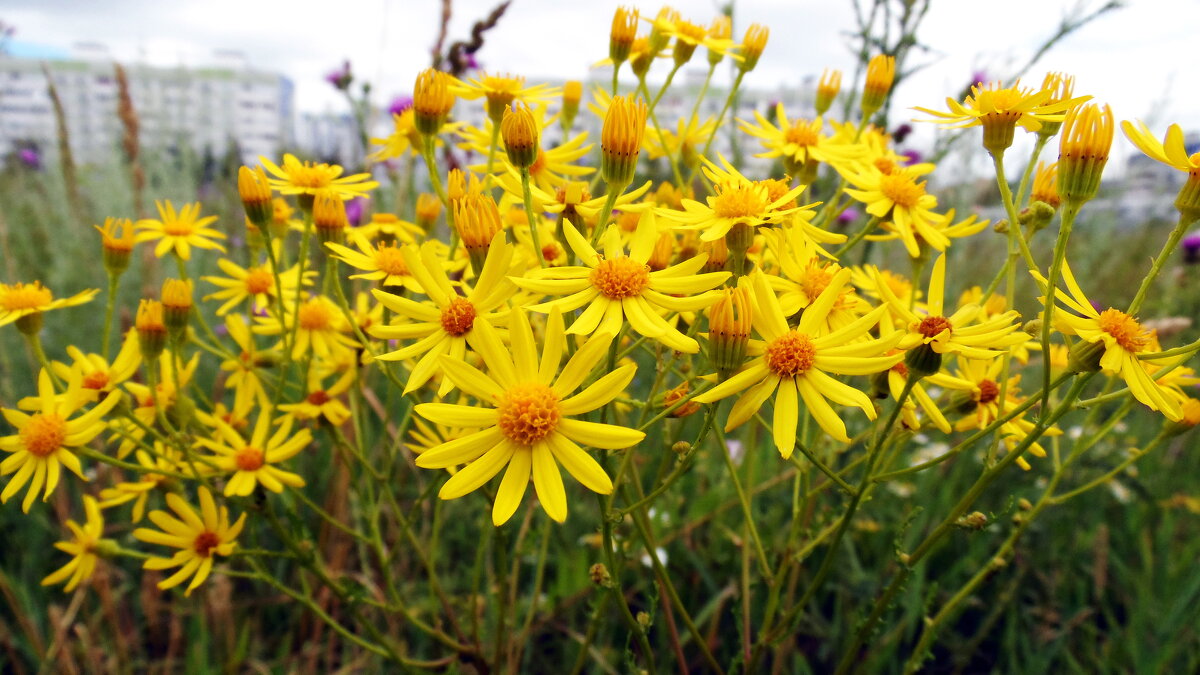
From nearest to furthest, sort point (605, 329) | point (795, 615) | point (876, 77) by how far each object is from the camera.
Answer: point (605, 329), point (795, 615), point (876, 77)

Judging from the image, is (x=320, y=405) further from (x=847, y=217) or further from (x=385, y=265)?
(x=847, y=217)

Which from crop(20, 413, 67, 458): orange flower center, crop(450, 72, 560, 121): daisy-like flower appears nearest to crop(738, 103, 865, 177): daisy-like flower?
crop(450, 72, 560, 121): daisy-like flower

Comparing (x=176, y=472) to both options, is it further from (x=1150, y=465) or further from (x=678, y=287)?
(x=1150, y=465)

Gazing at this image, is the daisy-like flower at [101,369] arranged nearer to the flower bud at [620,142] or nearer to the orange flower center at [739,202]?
the flower bud at [620,142]

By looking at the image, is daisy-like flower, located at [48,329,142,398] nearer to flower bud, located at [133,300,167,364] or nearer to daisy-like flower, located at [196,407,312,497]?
flower bud, located at [133,300,167,364]

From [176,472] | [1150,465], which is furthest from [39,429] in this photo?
[1150,465]
